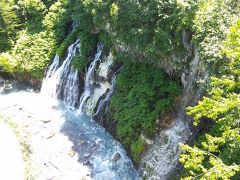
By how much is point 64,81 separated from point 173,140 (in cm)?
1006

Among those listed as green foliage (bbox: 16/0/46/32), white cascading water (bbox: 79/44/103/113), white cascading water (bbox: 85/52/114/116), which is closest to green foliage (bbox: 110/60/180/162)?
white cascading water (bbox: 85/52/114/116)

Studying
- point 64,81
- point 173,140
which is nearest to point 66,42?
point 64,81

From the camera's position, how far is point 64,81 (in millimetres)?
22219

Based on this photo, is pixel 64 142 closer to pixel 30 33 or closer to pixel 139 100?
pixel 139 100

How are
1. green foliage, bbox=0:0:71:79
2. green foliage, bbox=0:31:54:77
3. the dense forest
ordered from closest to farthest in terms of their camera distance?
the dense forest < green foliage, bbox=0:31:54:77 < green foliage, bbox=0:0:71:79

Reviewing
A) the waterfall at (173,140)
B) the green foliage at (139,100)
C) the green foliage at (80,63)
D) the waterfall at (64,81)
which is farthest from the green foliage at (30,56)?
the waterfall at (173,140)

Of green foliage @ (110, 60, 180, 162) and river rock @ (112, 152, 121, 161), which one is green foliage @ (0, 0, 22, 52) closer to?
green foliage @ (110, 60, 180, 162)

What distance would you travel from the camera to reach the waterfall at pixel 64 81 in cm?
2150

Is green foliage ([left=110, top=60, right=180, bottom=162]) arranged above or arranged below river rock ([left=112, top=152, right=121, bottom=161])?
above

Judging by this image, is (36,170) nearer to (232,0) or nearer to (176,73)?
(176,73)

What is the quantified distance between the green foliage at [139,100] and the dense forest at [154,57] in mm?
46

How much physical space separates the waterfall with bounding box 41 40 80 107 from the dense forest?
620 millimetres

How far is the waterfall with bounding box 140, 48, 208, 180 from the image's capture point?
14250 millimetres

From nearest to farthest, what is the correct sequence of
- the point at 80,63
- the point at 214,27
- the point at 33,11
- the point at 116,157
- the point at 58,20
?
the point at 214,27 → the point at 116,157 → the point at 80,63 → the point at 58,20 → the point at 33,11
